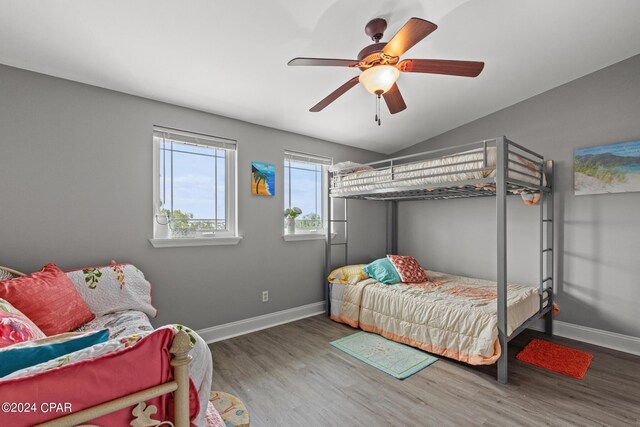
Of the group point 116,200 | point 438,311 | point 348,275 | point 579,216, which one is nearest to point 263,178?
point 116,200

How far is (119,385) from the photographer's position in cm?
76

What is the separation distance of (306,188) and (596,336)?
347 cm

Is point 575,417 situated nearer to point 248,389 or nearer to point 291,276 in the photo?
point 248,389

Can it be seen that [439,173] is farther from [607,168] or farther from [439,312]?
[607,168]

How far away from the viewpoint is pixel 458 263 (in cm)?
404

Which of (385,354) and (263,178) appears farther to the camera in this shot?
(263,178)

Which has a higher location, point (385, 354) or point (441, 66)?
point (441, 66)

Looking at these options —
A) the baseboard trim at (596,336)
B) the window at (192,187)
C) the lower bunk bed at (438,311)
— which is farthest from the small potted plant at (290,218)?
the baseboard trim at (596,336)

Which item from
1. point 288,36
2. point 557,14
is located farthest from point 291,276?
point 557,14

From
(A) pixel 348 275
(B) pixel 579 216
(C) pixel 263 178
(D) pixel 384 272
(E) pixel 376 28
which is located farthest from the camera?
(A) pixel 348 275

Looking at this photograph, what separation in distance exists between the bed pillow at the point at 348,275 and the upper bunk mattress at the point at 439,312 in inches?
2.7

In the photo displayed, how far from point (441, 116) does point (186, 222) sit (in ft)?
10.4

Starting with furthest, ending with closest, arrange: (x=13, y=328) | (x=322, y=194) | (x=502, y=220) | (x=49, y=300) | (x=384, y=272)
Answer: (x=322, y=194) < (x=384, y=272) < (x=502, y=220) < (x=49, y=300) < (x=13, y=328)

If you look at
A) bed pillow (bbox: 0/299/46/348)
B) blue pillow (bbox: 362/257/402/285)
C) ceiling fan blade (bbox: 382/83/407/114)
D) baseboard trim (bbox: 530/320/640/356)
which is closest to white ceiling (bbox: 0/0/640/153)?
ceiling fan blade (bbox: 382/83/407/114)
